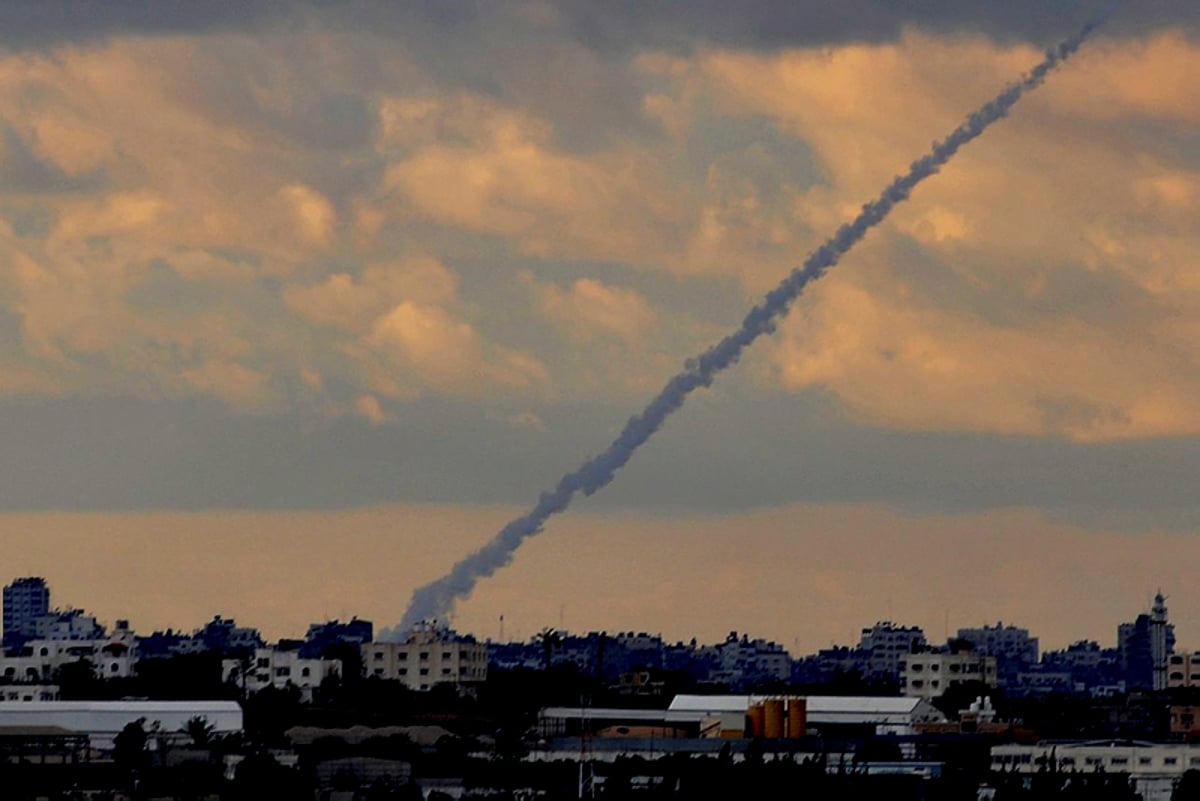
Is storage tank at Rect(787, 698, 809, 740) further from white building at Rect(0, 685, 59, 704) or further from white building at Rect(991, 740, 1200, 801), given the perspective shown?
white building at Rect(0, 685, 59, 704)

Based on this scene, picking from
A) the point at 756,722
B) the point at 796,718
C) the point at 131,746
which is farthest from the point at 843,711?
Answer: the point at 131,746

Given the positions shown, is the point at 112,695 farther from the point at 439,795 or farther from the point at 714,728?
the point at 439,795

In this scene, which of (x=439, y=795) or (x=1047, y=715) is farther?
(x=1047, y=715)

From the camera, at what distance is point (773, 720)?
140 meters

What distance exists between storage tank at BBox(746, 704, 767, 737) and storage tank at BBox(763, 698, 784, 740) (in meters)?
0.08

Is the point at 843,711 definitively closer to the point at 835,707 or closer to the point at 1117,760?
the point at 835,707

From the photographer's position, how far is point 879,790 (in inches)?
4313

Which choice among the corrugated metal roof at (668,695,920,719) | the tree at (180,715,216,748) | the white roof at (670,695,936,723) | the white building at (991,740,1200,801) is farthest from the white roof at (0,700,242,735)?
the white building at (991,740,1200,801)

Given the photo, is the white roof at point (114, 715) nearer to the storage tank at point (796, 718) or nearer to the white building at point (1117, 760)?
the storage tank at point (796, 718)

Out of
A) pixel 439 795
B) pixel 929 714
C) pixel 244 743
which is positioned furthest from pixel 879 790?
pixel 929 714

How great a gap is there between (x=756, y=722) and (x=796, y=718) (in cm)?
181

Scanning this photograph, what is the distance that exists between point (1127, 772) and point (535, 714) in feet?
157

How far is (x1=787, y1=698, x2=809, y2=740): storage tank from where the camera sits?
140 metres

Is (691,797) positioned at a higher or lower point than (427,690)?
lower
